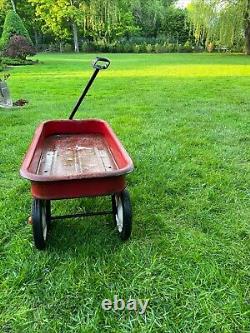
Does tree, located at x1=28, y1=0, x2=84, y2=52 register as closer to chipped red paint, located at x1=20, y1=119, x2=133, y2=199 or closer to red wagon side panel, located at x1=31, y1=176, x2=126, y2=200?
chipped red paint, located at x1=20, y1=119, x2=133, y2=199

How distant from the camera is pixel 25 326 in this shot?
1837 millimetres

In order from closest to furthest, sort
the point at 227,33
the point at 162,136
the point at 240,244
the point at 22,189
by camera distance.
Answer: the point at 240,244 < the point at 22,189 < the point at 162,136 < the point at 227,33

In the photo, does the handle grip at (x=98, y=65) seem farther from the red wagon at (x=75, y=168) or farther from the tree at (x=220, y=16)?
the tree at (x=220, y=16)

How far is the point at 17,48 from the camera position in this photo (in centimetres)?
1798

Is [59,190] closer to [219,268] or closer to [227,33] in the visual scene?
[219,268]

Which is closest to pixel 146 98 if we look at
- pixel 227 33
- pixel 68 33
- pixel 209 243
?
pixel 209 243

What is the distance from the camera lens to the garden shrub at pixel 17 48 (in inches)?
706

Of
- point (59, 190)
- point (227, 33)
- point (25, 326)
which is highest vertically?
point (227, 33)

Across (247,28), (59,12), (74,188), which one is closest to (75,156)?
(74,188)

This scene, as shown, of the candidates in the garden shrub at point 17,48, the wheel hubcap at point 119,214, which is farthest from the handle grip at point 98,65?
the garden shrub at point 17,48

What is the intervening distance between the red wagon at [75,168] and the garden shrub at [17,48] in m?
16.2

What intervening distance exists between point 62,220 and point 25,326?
3.20 feet

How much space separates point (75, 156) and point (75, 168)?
26 centimetres

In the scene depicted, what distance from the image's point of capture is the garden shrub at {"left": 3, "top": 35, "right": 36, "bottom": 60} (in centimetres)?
1792
